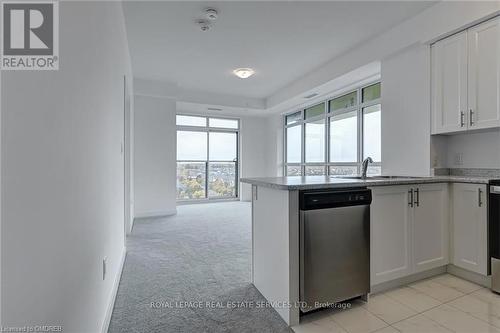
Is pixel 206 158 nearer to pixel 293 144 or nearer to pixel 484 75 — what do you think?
pixel 293 144

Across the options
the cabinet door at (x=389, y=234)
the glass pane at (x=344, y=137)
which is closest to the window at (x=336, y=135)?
the glass pane at (x=344, y=137)

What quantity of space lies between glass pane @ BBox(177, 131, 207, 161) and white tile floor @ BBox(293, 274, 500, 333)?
19.3 ft

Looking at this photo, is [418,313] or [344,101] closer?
[418,313]

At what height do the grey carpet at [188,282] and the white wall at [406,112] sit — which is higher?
the white wall at [406,112]

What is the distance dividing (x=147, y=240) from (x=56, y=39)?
334 centimetres

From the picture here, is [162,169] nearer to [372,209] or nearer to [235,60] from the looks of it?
[235,60]

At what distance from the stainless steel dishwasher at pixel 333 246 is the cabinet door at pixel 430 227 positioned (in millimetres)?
740

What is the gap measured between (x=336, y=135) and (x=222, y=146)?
11.2 feet

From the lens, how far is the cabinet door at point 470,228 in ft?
7.95

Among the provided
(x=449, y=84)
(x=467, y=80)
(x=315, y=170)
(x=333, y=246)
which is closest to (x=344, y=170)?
(x=315, y=170)

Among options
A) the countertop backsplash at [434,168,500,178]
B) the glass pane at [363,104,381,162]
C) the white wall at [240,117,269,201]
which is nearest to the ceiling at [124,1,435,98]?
the glass pane at [363,104,381,162]

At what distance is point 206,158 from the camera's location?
750 centimetres

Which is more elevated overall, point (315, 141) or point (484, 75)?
point (484, 75)

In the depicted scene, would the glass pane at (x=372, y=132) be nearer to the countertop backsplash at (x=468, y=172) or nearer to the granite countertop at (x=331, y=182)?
the countertop backsplash at (x=468, y=172)
